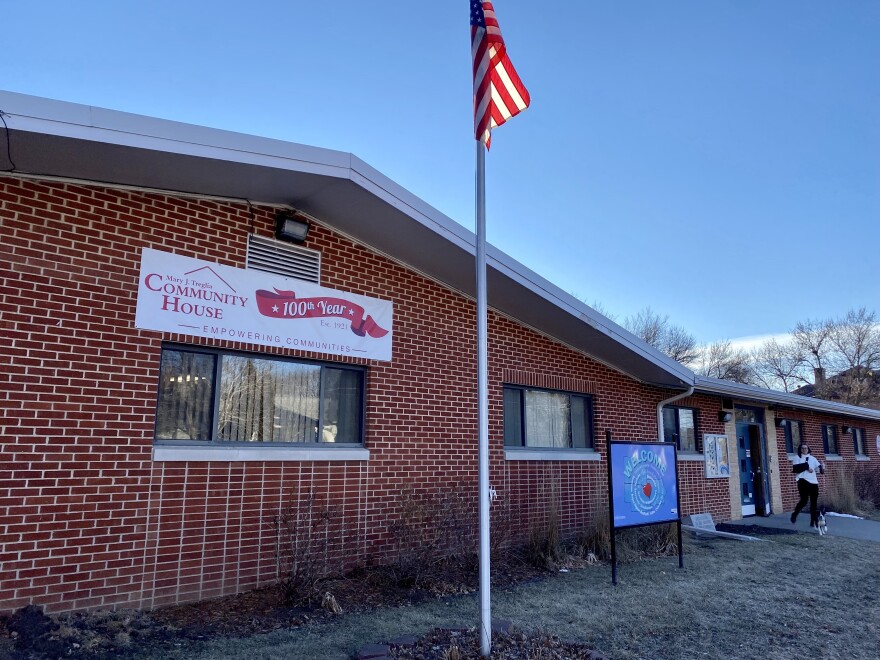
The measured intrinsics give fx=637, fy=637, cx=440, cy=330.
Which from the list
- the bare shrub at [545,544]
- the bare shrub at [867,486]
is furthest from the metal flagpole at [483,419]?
the bare shrub at [867,486]

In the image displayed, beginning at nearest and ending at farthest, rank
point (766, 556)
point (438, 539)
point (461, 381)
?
point (438, 539), point (461, 381), point (766, 556)

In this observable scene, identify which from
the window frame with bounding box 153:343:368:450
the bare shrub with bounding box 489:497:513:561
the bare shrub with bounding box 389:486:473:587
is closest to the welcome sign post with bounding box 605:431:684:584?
the bare shrub with bounding box 489:497:513:561

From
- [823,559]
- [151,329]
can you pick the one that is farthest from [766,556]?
[151,329]

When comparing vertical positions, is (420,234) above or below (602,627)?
above

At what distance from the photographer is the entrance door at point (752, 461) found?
15.5 metres

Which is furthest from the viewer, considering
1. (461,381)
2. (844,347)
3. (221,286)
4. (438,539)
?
(844,347)

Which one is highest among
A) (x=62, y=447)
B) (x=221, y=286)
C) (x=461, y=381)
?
(x=221, y=286)

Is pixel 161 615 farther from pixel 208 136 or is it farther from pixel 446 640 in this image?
pixel 208 136

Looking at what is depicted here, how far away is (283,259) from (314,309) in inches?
27.5

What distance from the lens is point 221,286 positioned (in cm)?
699

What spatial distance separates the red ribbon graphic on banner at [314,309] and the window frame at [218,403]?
1.58 ft

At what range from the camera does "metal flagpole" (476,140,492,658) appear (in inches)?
189

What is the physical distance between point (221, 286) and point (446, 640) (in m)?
4.29

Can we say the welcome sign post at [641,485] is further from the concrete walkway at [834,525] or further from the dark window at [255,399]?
the concrete walkway at [834,525]
